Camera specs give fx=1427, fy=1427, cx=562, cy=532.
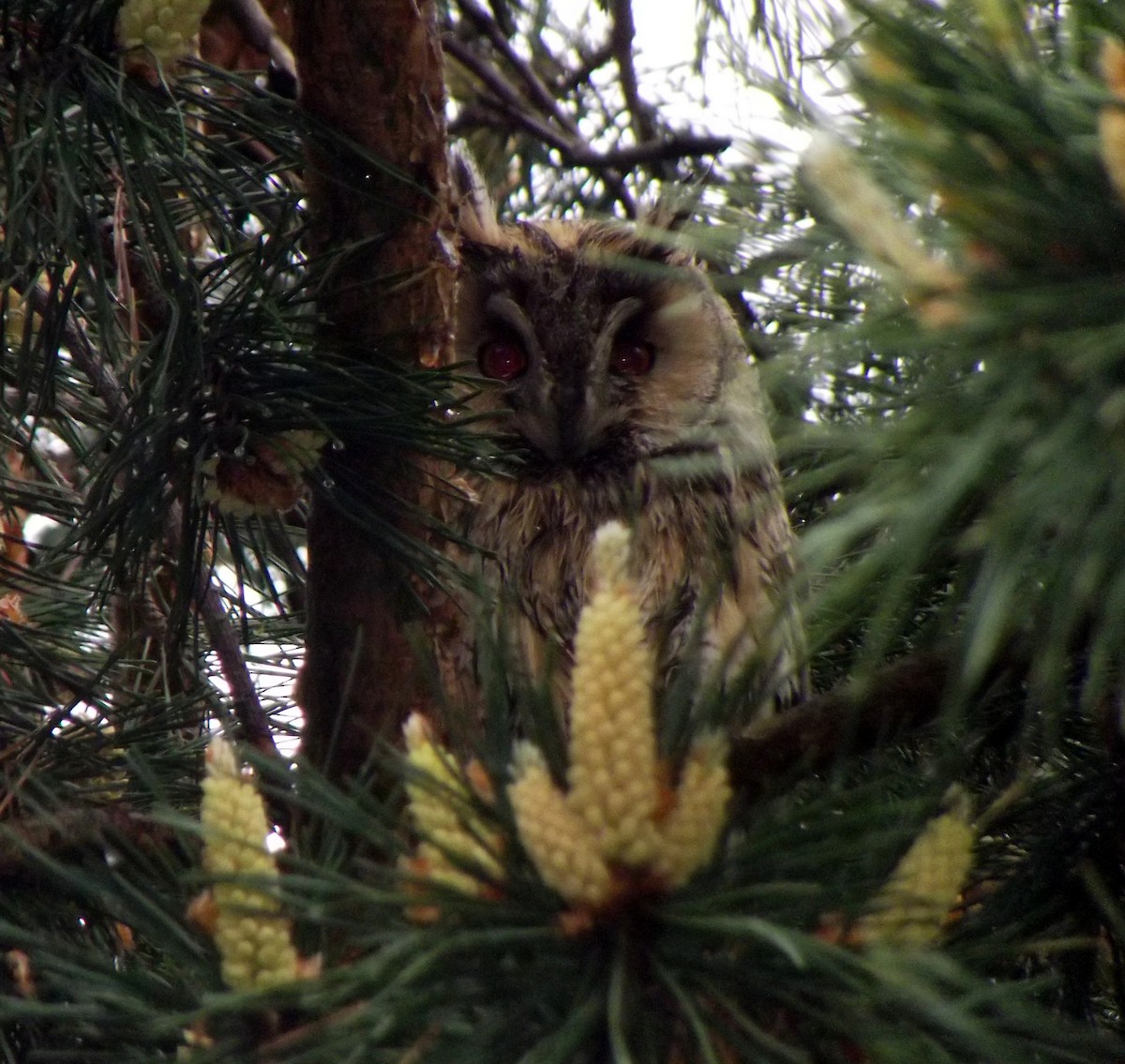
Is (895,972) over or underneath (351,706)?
underneath

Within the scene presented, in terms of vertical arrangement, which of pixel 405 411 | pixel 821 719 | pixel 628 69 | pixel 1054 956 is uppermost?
pixel 628 69

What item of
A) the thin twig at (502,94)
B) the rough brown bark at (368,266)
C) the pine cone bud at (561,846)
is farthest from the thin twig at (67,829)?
the thin twig at (502,94)

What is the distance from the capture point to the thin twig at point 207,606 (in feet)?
3.92

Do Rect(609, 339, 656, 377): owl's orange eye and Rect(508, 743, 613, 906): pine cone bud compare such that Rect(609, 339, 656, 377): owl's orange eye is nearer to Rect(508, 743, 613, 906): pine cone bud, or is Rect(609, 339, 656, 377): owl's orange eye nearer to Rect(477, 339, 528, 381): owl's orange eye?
Rect(477, 339, 528, 381): owl's orange eye

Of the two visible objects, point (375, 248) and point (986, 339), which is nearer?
point (986, 339)

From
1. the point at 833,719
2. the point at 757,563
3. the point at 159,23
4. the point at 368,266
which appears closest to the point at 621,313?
the point at 757,563

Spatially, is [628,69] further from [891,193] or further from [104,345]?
[891,193]

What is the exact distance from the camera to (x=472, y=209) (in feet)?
6.33

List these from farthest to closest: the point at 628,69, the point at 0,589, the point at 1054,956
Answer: the point at 628,69 → the point at 0,589 → the point at 1054,956

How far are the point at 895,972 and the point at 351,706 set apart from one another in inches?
25.2

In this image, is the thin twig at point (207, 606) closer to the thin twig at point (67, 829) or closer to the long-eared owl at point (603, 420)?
the thin twig at point (67, 829)

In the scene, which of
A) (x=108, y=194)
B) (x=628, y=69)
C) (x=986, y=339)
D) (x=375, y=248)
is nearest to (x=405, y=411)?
(x=375, y=248)

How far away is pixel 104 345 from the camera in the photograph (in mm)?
1082

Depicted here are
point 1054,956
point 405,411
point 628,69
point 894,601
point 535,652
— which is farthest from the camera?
point 628,69
